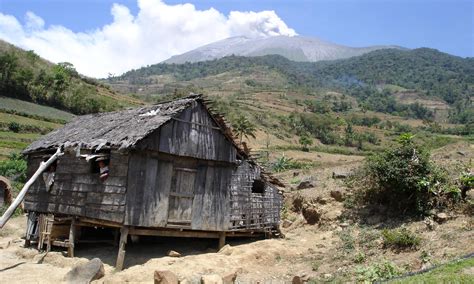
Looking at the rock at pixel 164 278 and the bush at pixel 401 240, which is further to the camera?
the bush at pixel 401 240

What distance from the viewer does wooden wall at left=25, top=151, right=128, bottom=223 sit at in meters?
14.2

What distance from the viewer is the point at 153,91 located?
461 feet

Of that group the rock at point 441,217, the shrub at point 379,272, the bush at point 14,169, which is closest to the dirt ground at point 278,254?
the rock at point 441,217

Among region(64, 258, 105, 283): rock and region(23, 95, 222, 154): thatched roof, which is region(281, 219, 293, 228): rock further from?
region(64, 258, 105, 283): rock

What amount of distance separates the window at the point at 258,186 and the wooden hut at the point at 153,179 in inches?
8.4

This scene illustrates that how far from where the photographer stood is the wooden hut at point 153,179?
A: 46.7 ft

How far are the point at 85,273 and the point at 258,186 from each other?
831 centimetres

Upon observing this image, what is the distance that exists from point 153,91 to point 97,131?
126789 mm

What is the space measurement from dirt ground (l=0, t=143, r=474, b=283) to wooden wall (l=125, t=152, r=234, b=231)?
4.27 feet

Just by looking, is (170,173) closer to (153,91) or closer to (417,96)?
(153,91)

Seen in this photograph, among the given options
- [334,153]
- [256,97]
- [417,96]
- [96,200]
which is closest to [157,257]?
[96,200]

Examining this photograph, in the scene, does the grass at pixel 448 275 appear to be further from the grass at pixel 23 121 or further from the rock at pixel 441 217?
the grass at pixel 23 121

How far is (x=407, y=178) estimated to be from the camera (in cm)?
1573

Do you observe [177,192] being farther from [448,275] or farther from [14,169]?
[14,169]
